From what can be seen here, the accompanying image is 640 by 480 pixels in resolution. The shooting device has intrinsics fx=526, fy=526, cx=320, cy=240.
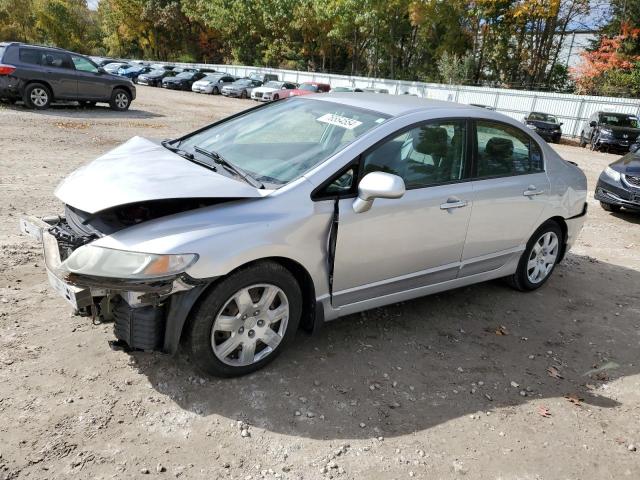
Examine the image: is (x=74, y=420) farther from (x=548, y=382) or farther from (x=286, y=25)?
(x=286, y=25)

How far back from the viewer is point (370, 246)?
11.6ft

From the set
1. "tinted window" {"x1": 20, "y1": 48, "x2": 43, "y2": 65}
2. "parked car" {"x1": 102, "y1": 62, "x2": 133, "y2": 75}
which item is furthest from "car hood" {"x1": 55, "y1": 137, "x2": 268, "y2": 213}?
"parked car" {"x1": 102, "y1": 62, "x2": 133, "y2": 75}

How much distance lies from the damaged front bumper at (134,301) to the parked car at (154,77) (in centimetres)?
3348

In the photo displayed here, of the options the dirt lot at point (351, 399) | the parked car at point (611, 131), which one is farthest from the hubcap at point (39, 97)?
the parked car at point (611, 131)

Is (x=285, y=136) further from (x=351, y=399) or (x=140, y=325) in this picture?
(x=351, y=399)

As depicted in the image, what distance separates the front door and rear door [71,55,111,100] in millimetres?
13998

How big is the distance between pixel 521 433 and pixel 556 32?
131ft

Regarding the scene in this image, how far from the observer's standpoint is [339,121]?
381 cm

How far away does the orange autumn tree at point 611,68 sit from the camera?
1202 inches

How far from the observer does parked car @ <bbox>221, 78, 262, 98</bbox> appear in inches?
1255

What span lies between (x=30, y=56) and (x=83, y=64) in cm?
151

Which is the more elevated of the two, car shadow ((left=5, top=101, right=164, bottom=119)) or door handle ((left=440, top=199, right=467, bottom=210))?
door handle ((left=440, top=199, right=467, bottom=210))

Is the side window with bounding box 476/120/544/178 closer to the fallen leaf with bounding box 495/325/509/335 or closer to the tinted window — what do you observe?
the fallen leaf with bounding box 495/325/509/335

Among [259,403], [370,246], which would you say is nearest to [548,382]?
[370,246]
